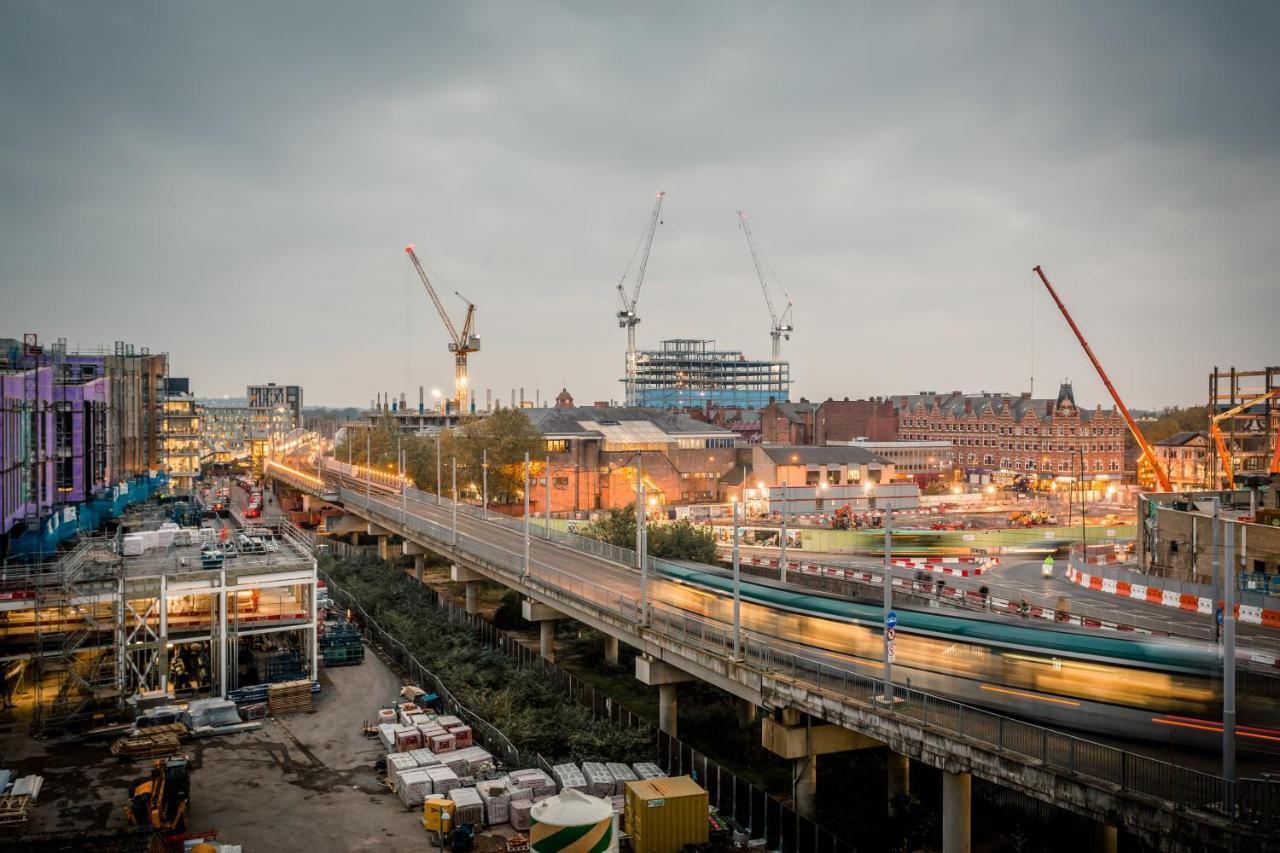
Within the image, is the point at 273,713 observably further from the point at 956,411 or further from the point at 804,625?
the point at 956,411

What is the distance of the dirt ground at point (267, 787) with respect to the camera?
78.6ft

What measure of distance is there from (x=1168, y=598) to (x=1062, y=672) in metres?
24.0

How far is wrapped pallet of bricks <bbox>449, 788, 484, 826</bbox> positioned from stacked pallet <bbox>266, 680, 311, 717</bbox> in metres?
11.9

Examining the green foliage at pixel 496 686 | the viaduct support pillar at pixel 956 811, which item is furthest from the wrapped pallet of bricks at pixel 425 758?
the viaduct support pillar at pixel 956 811

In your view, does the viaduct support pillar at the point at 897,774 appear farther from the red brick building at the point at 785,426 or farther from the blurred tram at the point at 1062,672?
the red brick building at the point at 785,426

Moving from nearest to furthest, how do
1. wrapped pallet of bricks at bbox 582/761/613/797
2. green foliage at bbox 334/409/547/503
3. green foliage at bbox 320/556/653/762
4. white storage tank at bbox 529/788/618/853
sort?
white storage tank at bbox 529/788/618/853
wrapped pallet of bricks at bbox 582/761/613/797
green foliage at bbox 320/556/653/762
green foliage at bbox 334/409/547/503

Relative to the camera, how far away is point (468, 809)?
24547 mm

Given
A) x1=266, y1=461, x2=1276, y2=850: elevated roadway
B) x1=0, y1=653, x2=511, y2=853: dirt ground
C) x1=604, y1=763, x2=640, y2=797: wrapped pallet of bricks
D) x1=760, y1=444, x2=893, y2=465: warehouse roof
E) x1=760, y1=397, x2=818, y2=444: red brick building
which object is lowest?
x1=0, y1=653, x2=511, y2=853: dirt ground

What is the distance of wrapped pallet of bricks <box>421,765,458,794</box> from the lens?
85.4 feet

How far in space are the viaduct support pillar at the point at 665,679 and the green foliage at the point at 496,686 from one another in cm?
211

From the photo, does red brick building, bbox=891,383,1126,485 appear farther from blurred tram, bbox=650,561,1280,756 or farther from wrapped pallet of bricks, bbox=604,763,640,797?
wrapped pallet of bricks, bbox=604,763,640,797

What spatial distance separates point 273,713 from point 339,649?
7.46 metres

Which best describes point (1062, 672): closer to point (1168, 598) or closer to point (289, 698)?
point (1168, 598)

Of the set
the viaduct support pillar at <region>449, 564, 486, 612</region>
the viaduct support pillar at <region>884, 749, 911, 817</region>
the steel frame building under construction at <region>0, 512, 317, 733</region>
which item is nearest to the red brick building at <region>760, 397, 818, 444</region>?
the viaduct support pillar at <region>449, 564, 486, 612</region>
